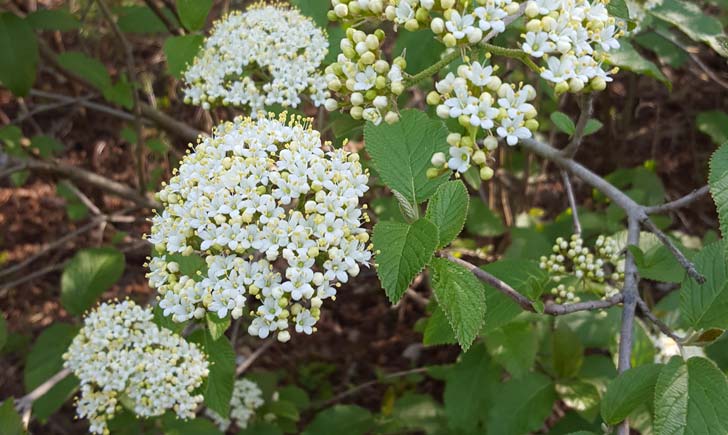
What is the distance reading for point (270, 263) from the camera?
1.85 metres

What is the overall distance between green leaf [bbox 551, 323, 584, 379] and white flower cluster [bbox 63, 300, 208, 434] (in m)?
1.53

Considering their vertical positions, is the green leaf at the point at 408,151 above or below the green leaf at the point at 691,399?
above

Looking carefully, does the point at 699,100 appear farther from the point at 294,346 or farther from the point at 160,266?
the point at 160,266

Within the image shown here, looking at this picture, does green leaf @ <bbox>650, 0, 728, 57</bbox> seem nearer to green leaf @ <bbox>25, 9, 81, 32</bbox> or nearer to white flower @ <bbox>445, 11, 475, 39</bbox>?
white flower @ <bbox>445, 11, 475, 39</bbox>

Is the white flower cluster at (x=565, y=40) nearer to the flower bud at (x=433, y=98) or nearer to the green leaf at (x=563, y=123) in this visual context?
the flower bud at (x=433, y=98)

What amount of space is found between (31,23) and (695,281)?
3.28 metres

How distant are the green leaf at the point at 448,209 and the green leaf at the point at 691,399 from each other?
0.73m

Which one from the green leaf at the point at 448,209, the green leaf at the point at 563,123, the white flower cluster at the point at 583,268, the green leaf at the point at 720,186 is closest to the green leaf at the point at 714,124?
the white flower cluster at the point at 583,268

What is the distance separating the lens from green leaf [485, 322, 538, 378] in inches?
110

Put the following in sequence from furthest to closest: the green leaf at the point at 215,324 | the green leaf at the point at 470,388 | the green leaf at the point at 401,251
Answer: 1. the green leaf at the point at 470,388
2. the green leaf at the point at 215,324
3. the green leaf at the point at 401,251

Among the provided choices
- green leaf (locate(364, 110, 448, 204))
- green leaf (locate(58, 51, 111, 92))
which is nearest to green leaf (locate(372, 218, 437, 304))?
green leaf (locate(364, 110, 448, 204))

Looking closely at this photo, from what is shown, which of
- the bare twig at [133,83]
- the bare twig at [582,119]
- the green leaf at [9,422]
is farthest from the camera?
the bare twig at [133,83]

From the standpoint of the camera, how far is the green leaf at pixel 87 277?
3.25 metres

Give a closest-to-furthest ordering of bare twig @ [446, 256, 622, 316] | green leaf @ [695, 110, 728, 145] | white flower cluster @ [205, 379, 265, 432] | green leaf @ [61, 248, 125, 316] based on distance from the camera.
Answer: bare twig @ [446, 256, 622, 316] → green leaf @ [61, 248, 125, 316] → white flower cluster @ [205, 379, 265, 432] → green leaf @ [695, 110, 728, 145]
